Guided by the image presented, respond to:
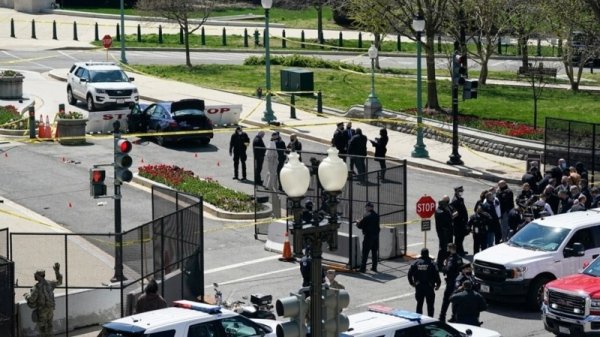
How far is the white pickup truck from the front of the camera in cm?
2548

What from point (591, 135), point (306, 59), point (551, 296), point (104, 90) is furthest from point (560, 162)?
point (306, 59)

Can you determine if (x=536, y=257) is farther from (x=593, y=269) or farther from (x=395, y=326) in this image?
(x=395, y=326)

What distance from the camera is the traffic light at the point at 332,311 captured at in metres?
15.8

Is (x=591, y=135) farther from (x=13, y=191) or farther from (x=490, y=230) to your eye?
(x=13, y=191)

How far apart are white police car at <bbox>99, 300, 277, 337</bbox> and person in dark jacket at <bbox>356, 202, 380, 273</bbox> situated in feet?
24.3

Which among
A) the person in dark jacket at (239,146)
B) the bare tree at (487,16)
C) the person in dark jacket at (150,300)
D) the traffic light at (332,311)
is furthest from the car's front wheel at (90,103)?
the traffic light at (332,311)

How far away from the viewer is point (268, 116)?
44938 mm

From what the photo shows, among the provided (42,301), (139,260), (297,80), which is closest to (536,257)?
(139,260)

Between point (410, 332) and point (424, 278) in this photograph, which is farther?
point (424, 278)

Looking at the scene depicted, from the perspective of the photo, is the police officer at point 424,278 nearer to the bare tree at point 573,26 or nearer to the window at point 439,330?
the window at point 439,330

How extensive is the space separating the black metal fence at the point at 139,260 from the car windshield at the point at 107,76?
65.6 feet

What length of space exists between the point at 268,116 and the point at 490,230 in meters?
17.1

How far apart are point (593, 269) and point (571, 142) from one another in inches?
566

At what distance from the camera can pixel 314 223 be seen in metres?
16.3
